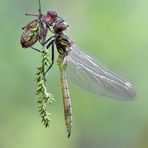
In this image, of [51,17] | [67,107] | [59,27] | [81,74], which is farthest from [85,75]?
[51,17]

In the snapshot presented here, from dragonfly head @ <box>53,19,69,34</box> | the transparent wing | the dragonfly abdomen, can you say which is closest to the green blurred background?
the transparent wing

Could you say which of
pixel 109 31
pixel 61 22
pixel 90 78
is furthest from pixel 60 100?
pixel 61 22

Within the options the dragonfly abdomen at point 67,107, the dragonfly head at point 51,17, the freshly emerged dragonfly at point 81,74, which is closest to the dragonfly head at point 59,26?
the freshly emerged dragonfly at point 81,74

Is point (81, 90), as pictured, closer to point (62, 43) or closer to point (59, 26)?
point (62, 43)

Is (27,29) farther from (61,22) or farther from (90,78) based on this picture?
(90,78)

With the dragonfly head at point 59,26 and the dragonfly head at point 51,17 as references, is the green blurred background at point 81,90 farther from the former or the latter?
the dragonfly head at point 51,17

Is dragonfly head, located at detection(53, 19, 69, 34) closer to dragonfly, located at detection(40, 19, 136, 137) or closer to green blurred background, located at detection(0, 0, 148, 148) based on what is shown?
dragonfly, located at detection(40, 19, 136, 137)
